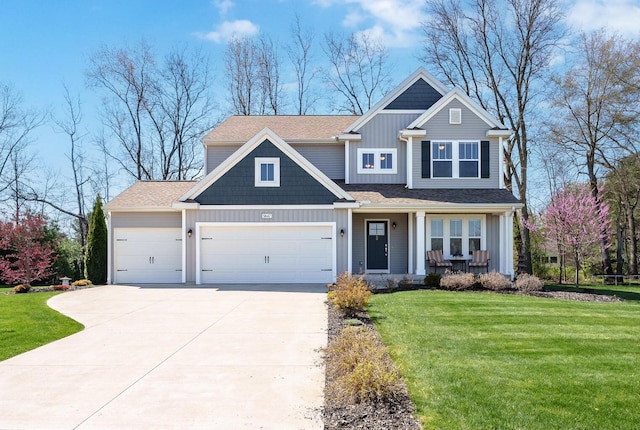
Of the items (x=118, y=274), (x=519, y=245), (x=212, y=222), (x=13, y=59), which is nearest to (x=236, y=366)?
(x=212, y=222)

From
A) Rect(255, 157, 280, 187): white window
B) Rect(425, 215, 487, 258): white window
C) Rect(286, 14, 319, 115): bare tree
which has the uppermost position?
Rect(286, 14, 319, 115): bare tree

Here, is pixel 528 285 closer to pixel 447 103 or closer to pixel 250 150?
pixel 447 103

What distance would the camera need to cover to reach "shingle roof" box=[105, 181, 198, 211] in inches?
738

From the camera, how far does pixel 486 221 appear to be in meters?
19.5

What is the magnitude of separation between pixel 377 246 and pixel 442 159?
4148 millimetres

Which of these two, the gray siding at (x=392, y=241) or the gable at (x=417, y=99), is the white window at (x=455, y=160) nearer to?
the gable at (x=417, y=99)

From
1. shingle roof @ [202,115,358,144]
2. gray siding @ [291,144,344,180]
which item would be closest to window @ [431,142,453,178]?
gray siding @ [291,144,344,180]

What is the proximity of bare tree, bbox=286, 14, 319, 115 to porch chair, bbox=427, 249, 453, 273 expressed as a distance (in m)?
17.4

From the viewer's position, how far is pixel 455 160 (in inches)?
783

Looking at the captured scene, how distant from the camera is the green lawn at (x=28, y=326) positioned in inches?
329

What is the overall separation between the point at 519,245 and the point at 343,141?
11.8 meters

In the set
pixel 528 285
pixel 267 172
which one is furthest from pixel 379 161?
pixel 528 285

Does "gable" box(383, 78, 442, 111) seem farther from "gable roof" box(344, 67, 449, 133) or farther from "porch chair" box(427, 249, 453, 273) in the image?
"porch chair" box(427, 249, 453, 273)

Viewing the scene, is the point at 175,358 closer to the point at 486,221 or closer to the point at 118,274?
the point at 118,274
